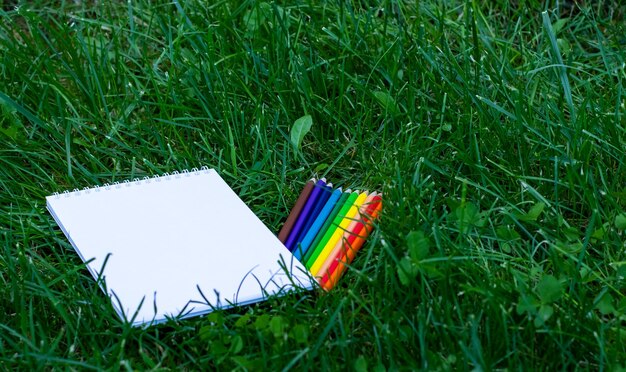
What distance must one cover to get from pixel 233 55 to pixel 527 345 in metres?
1.22

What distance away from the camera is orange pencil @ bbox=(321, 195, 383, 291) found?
182cm

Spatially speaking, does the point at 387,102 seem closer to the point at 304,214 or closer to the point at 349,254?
the point at 304,214

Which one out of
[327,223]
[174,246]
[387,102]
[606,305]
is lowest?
[606,305]

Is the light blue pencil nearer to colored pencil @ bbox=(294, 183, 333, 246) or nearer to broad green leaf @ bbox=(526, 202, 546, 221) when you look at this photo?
colored pencil @ bbox=(294, 183, 333, 246)

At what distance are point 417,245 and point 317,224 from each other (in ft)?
0.96

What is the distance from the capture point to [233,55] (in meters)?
2.47

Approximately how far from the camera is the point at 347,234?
1.91 m

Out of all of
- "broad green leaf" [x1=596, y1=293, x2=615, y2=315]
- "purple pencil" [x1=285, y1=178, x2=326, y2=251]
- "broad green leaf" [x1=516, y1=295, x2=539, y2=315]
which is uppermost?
"purple pencil" [x1=285, y1=178, x2=326, y2=251]

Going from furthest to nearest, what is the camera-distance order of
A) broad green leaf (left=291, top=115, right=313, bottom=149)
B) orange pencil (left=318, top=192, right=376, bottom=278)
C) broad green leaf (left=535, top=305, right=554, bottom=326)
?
broad green leaf (left=291, top=115, right=313, bottom=149)
orange pencil (left=318, top=192, right=376, bottom=278)
broad green leaf (left=535, top=305, right=554, bottom=326)

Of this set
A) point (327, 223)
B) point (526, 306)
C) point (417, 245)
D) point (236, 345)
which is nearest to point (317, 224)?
point (327, 223)

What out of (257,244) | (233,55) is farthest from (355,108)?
(257,244)

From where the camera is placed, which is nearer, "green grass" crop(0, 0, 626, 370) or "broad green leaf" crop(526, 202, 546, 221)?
"green grass" crop(0, 0, 626, 370)

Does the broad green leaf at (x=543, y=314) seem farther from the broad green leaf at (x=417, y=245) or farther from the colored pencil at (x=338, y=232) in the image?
the colored pencil at (x=338, y=232)

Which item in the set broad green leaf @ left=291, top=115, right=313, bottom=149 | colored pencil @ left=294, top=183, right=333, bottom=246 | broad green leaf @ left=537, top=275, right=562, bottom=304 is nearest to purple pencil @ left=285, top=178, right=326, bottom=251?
colored pencil @ left=294, top=183, right=333, bottom=246
